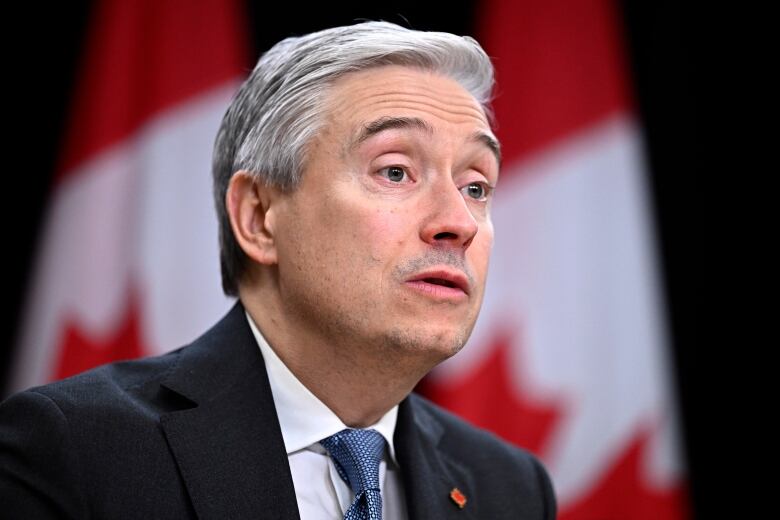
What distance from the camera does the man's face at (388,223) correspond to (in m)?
2.05

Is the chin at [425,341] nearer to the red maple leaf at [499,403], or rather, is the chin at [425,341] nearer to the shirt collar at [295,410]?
the shirt collar at [295,410]

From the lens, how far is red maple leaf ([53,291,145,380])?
3572 millimetres

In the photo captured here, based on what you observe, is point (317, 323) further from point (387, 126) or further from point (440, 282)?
point (387, 126)

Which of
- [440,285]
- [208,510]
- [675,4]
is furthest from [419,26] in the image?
[208,510]

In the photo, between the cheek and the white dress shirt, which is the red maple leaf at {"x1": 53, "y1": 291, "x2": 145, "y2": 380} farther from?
the cheek

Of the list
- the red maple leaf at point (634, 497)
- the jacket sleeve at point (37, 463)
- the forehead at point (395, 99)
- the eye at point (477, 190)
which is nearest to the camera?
the jacket sleeve at point (37, 463)

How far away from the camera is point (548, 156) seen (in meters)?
3.98

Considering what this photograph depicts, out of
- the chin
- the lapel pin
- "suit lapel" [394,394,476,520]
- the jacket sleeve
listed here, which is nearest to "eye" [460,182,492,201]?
the chin

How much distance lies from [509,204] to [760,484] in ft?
4.71

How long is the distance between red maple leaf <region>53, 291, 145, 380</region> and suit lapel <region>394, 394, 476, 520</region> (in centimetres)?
140

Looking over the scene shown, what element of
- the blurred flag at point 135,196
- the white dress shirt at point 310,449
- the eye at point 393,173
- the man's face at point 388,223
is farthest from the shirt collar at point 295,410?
the blurred flag at point 135,196

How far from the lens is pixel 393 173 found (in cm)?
214

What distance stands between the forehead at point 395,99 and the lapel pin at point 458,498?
83 centimetres

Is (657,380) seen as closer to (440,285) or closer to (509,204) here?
(509,204)
